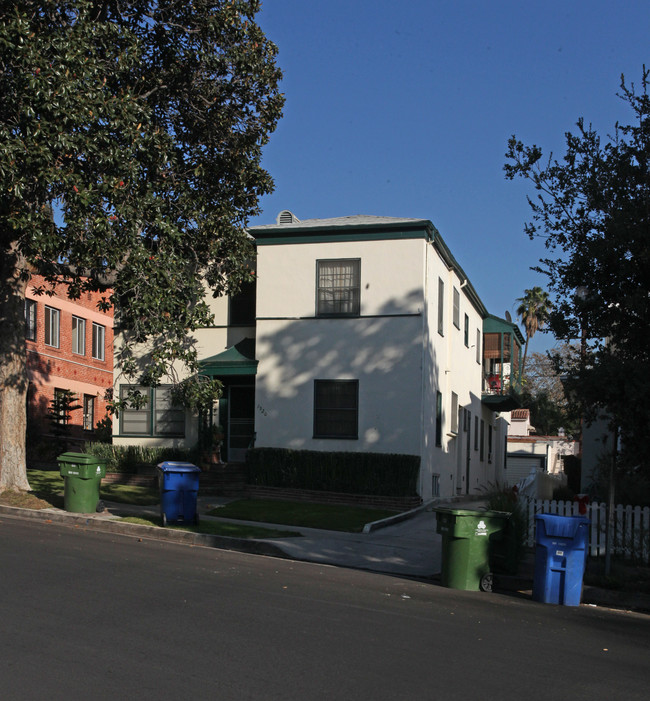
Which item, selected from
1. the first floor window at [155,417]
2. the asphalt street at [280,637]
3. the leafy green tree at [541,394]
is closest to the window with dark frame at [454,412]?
the first floor window at [155,417]

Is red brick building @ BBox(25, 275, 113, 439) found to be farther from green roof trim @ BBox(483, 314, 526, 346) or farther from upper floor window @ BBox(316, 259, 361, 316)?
green roof trim @ BBox(483, 314, 526, 346)

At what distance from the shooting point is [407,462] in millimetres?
20578

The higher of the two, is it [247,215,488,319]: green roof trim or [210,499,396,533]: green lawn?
[247,215,488,319]: green roof trim

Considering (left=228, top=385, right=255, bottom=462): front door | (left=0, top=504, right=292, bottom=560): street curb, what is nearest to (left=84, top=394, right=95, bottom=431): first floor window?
(left=228, top=385, right=255, bottom=462): front door

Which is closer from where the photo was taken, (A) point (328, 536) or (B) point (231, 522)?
(A) point (328, 536)

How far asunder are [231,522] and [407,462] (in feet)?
17.7

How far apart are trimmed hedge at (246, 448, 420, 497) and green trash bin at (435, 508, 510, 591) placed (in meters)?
9.07

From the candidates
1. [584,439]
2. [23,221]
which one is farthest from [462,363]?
[23,221]

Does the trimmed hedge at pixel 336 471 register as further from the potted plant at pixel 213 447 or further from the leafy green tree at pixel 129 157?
the leafy green tree at pixel 129 157

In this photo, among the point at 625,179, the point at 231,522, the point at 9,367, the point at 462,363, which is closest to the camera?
the point at 625,179

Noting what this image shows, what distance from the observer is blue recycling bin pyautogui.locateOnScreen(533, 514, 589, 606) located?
34.9ft

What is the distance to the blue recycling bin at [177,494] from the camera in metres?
15.4

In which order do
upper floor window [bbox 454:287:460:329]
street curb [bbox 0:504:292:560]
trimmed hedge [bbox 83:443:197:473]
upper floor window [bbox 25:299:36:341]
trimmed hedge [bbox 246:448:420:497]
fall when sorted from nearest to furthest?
street curb [bbox 0:504:292:560]
trimmed hedge [bbox 246:448:420:497]
trimmed hedge [bbox 83:443:197:473]
upper floor window [bbox 454:287:460:329]
upper floor window [bbox 25:299:36:341]

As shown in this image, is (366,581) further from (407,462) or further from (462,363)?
(462,363)
